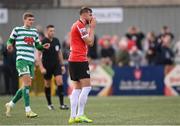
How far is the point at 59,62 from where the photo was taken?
69.8 feet

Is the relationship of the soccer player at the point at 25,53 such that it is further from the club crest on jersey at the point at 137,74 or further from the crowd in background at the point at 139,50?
the crowd in background at the point at 139,50

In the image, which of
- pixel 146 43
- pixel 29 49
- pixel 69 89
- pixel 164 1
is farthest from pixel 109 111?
pixel 164 1

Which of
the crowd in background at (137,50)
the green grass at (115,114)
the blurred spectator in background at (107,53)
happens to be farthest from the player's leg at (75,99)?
the blurred spectator in background at (107,53)

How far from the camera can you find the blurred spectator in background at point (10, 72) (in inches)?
1179

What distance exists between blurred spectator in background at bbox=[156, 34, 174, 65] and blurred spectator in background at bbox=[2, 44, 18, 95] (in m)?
5.82

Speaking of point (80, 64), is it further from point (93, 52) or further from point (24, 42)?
point (93, 52)

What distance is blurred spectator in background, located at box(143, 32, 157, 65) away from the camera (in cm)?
3083

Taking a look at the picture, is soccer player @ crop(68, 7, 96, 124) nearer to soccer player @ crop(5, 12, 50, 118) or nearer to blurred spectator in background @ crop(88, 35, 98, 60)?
soccer player @ crop(5, 12, 50, 118)

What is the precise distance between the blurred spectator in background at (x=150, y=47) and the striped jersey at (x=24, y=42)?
13483mm

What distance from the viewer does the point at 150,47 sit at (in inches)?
1219

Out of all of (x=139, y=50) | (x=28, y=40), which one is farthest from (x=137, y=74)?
(x=28, y=40)

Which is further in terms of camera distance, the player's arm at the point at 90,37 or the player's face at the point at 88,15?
the player's face at the point at 88,15

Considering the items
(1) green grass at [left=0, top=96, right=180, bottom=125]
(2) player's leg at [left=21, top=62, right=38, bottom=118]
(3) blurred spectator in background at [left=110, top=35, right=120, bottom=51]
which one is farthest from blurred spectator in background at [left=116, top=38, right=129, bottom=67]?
(2) player's leg at [left=21, top=62, right=38, bottom=118]

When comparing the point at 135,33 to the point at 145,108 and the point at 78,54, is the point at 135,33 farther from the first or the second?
the point at 78,54
